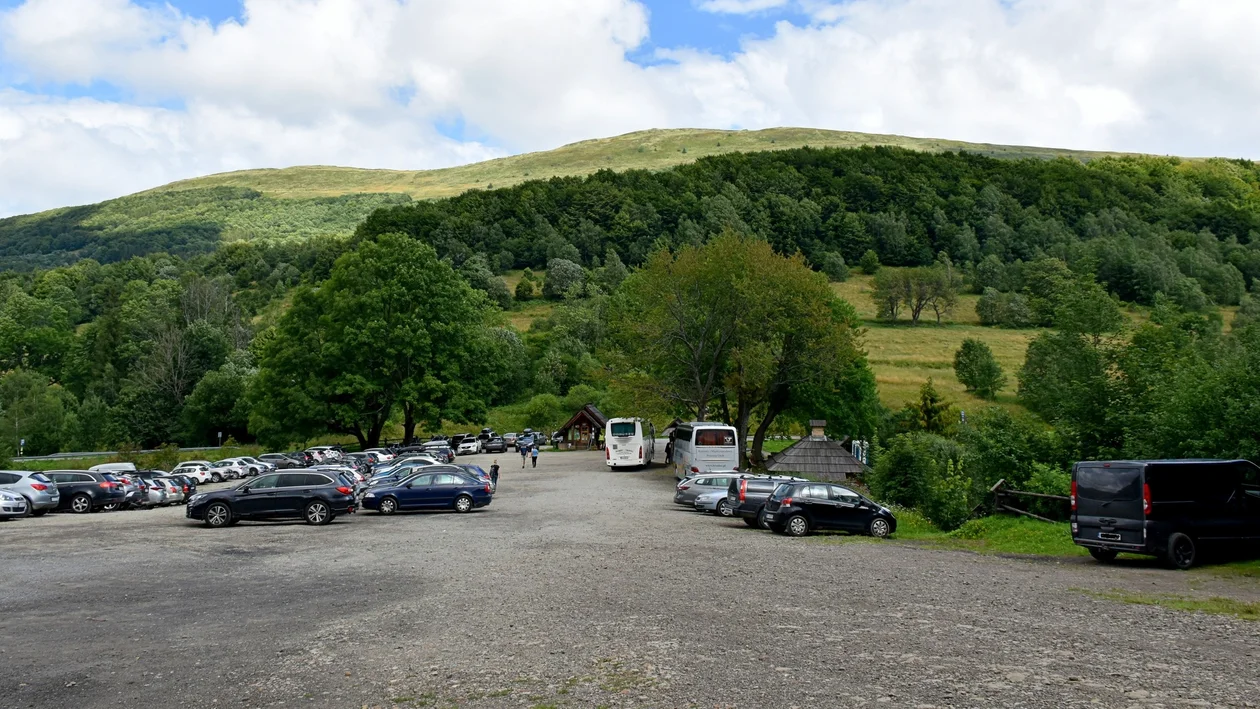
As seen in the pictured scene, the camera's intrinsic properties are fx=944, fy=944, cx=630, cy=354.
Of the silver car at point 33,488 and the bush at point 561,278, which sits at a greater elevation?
the bush at point 561,278

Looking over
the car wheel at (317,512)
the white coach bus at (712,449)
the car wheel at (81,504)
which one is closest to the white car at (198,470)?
the car wheel at (81,504)

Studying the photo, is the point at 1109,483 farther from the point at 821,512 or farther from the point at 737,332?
the point at 737,332

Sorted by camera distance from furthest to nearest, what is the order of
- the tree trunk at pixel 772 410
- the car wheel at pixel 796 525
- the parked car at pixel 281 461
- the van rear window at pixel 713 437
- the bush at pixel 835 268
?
the bush at pixel 835 268 < the tree trunk at pixel 772 410 < the parked car at pixel 281 461 < the van rear window at pixel 713 437 < the car wheel at pixel 796 525

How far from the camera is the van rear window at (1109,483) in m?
16.7

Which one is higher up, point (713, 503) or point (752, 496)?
point (752, 496)

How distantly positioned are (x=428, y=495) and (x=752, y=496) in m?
10.3

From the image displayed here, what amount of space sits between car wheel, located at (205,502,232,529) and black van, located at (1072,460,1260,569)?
68.9 feet

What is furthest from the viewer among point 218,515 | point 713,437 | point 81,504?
point 713,437

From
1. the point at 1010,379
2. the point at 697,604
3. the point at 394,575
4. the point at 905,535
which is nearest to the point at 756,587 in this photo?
the point at 697,604

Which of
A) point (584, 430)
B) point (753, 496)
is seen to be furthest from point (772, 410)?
point (584, 430)

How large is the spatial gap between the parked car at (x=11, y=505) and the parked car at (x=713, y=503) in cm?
2108

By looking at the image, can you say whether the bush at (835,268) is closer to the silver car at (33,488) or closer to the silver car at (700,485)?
the silver car at (700,485)

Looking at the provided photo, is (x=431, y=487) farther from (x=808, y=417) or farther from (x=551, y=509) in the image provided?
(x=808, y=417)

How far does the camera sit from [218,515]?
1008 inches
